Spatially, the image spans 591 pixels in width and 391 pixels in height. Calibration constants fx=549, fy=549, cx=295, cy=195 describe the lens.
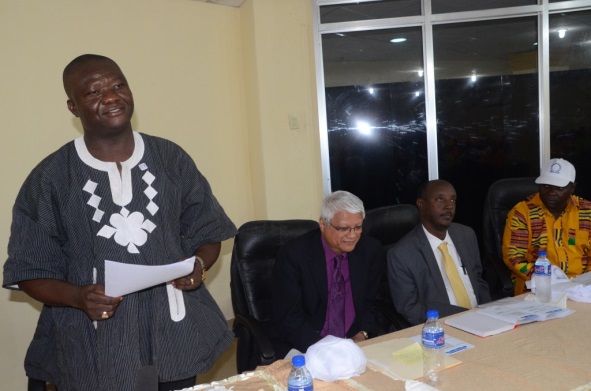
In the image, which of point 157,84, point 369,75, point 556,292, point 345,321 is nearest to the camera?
point 556,292

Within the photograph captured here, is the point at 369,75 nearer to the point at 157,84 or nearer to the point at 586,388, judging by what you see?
the point at 157,84

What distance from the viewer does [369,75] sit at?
4.80 m

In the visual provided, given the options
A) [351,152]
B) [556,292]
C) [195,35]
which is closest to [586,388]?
[556,292]

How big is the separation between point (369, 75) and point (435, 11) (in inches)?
29.6

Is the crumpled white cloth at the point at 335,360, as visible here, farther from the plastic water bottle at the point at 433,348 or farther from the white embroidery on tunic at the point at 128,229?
the white embroidery on tunic at the point at 128,229

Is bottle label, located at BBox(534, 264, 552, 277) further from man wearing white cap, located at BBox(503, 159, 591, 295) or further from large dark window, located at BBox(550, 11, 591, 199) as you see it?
large dark window, located at BBox(550, 11, 591, 199)

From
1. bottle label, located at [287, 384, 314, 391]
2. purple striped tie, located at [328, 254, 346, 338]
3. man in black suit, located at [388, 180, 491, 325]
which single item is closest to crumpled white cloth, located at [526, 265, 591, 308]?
man in black suit, located at [388, 180, 491, 325]

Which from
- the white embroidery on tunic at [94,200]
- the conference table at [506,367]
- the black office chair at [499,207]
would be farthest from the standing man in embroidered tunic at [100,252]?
the black office chair at [499,207]

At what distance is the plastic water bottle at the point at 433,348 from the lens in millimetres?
1818

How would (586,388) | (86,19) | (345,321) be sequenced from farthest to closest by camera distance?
(86,19) → (345,321) → (586,388)

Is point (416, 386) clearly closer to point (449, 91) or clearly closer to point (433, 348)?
point (433, 348)

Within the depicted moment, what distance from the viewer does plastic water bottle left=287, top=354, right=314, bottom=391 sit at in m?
1.59

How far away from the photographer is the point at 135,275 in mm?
1638

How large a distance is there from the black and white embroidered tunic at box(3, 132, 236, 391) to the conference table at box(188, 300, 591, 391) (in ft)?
0.79
